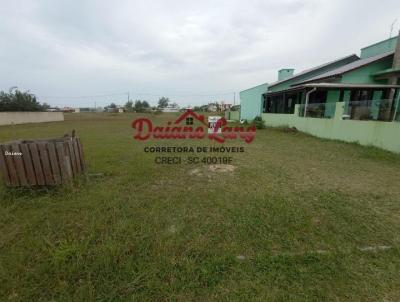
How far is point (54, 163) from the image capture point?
3383mm

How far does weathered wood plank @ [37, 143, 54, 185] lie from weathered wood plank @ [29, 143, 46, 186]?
0.14 ft

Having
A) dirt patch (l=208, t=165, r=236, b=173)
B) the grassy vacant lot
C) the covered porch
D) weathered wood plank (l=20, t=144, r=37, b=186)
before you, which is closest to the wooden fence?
weathered wood plank (l=20, t=144, r=37, b=186)

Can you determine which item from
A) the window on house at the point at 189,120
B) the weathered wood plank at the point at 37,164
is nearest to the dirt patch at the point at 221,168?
the weathered wood plank at the point at 37,164

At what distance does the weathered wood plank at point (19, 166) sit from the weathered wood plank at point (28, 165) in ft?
0.15

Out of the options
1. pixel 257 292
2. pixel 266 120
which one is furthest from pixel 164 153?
Answer: pixel 266 120

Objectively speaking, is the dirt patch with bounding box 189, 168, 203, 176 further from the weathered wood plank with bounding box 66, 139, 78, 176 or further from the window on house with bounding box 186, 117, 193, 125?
the window on house with bounding box 186, 117, 193, 125

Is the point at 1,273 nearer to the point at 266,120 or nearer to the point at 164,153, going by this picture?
the point at 164,153

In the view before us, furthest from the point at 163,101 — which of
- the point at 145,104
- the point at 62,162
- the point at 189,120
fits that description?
the point at 62,162

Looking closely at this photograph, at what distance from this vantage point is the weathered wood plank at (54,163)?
334cm

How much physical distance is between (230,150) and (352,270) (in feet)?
18.2

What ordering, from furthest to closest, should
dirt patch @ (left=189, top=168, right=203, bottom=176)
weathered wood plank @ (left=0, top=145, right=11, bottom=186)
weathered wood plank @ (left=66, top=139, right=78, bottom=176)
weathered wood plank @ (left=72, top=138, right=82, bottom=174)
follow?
dirt patch @ (left=189, top=168, right=203, bottom=176) < weathered wood plank @ (left=72, top=138, right=82, bottom=174) < weathered wood plank @ (left=66, top=139, right=78, bottom=176) < weathered wood plank @ (left=0, top=145, right=11, bottom=186)

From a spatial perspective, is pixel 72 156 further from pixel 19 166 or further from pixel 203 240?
pixel 203 240

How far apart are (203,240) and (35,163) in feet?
10.0

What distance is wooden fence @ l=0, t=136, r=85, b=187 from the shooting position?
3221mm
